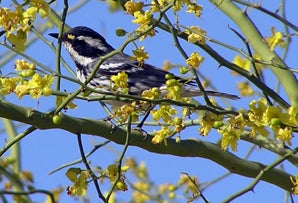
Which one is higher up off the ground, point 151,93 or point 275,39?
point 275,39

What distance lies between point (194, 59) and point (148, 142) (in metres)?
0.88

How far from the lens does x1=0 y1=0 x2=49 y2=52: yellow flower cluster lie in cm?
→ 341

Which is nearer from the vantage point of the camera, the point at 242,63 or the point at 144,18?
the point at 144,18

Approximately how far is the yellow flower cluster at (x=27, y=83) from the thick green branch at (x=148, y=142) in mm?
346

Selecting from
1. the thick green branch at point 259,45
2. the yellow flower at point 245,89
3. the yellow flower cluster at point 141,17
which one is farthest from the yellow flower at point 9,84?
the yellow flower at point 245,89

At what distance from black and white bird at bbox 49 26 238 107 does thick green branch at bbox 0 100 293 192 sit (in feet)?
2.88

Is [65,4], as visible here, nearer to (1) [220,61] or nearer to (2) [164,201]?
(1) [220,61]

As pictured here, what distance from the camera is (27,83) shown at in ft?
10.7

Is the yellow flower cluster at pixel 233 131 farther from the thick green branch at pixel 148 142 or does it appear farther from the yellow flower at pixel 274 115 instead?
the thick green branch at pixel 148 142

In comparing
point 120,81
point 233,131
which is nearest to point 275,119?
point 233,131

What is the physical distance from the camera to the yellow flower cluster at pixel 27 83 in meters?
3.20

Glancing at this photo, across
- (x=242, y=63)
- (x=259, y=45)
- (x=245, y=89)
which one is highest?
(x=242, y=63)

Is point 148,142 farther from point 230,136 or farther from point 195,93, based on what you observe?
point 195,93

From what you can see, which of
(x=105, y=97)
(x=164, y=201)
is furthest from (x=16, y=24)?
(x=164, y=201)
